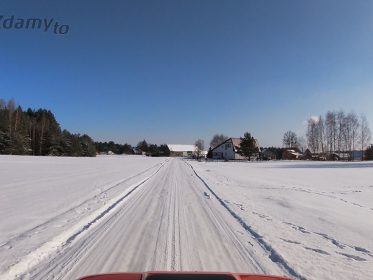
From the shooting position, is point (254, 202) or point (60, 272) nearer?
point (60, 272)

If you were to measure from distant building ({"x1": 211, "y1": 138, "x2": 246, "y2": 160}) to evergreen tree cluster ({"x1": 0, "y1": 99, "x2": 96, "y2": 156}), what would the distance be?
1588 inches

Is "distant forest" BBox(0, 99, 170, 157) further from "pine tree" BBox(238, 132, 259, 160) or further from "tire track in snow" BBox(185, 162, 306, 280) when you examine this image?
"tire track in snow" BBox(185, 162, 306, 280)

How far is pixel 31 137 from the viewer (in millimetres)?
95000

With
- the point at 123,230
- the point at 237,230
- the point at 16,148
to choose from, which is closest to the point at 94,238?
the point at 123,230

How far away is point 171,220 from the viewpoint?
9.50 m

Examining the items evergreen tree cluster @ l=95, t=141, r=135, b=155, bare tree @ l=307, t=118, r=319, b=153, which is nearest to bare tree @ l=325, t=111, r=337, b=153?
bare tree @ l=307, t=118, r=319, b=153

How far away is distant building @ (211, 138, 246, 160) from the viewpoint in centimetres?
10219

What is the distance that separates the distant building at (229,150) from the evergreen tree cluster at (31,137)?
1588 inches

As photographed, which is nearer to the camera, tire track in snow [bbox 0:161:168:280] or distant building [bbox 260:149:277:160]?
tire track in snow [bbox 0:161:168:280]

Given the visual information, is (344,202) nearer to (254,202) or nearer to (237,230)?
(254,202)

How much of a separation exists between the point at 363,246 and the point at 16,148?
81107 mm

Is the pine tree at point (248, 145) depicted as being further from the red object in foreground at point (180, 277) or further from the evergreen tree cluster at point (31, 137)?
the red object in foreground at point (180, 277)

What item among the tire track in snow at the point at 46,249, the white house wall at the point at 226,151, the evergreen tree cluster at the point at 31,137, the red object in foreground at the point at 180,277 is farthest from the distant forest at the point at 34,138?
the red object in foreground at the point at 180,277

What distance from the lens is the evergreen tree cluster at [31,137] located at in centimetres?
7800
